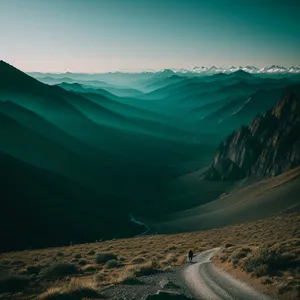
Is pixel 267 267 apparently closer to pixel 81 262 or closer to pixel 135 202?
pixel 81 262

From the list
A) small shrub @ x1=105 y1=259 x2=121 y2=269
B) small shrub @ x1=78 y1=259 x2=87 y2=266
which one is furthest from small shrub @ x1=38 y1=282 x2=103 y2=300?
small shrub @ x1=78 y1=259 x2=87 y2=266

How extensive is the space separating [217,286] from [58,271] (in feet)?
39.3

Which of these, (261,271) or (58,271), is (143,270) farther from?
(261,271)

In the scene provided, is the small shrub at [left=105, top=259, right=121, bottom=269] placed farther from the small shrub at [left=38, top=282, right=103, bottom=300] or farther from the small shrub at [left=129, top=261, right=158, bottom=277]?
the small shrub at [left=38, top=282, right=103, bottom=300]

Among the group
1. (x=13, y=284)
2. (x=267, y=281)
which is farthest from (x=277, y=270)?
(x=13, y=284)

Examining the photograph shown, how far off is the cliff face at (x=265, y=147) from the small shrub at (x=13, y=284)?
124 meters

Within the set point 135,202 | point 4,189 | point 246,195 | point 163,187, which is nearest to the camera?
point 4,189

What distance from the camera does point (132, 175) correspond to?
178 m

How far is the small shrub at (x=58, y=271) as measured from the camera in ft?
79.3

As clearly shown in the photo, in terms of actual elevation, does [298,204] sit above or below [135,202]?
above

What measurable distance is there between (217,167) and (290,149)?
129ft

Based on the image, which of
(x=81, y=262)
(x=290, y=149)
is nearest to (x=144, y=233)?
(x=81, y=262)

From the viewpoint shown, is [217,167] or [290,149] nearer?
[290,149]

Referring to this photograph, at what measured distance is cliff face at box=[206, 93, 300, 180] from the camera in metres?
138
